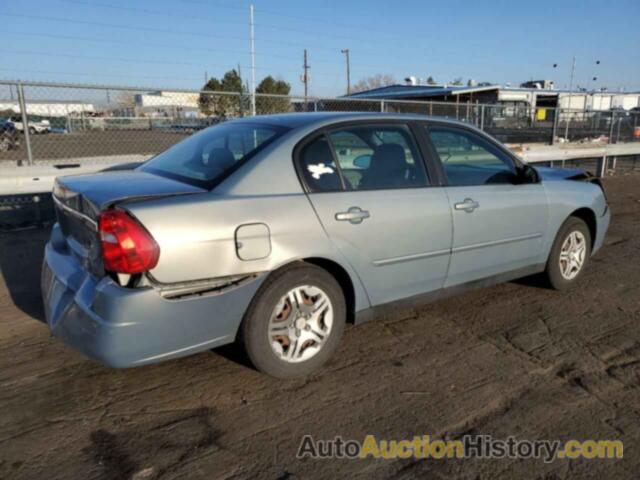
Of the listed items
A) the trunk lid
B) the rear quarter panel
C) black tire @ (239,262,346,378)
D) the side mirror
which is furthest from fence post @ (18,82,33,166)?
the side mirror

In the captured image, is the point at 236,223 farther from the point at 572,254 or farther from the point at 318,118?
the point at 572,254

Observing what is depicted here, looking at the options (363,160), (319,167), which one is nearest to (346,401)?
(319,167)

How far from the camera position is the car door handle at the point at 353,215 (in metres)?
3.22

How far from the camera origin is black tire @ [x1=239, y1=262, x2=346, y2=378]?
117 inches

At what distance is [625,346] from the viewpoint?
3732mm

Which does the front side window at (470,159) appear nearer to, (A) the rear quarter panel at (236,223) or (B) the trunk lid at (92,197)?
(A) the rear quarter panel at (236,223)

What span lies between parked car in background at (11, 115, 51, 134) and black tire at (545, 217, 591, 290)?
265 inches

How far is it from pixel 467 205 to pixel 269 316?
1756 millimetres

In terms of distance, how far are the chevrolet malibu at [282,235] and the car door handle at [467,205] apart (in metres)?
0.01

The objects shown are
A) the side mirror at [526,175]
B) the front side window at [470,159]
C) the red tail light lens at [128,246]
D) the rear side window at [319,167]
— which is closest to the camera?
the red tail light lens at [128,246]

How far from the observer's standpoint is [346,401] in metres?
3.01

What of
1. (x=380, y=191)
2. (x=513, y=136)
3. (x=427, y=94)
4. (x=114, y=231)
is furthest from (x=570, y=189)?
(x=427, y=94)

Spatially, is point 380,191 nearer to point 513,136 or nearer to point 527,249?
point 527,249

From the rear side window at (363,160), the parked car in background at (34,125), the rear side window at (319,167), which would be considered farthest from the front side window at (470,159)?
the parked car in background at (34,125)
